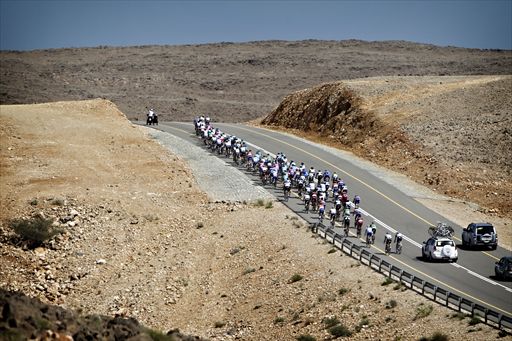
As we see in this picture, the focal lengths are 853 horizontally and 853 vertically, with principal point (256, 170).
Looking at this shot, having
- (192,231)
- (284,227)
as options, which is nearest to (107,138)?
(192,231)

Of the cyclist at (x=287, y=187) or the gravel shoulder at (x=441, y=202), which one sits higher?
the cyclist at (x=287, y=187)

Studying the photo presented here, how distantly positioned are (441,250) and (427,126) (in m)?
30.5

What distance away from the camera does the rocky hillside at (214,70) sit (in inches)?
4769

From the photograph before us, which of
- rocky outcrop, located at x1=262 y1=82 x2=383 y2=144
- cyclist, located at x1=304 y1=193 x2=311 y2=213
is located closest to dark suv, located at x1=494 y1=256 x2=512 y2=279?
cyclist, located at x1=304 y1=193 x2=311 y2=213

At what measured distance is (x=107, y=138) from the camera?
202ft

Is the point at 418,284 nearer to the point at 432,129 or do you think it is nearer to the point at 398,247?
the point at 398,247

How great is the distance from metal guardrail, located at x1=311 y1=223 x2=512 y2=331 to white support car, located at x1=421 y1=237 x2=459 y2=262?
8.01 ft

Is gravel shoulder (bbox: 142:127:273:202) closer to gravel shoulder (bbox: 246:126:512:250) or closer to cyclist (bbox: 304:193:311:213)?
cyclist (bbox: 304:193:311:213)

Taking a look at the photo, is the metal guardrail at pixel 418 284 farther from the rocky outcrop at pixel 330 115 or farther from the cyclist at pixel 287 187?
the rocky outcrop at pixel 330 115

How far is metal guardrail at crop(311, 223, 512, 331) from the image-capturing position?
28.0 metres

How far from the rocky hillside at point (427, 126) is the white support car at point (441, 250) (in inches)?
552

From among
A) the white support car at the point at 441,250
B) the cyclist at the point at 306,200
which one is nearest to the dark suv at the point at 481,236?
the white support car at the point at 441,250

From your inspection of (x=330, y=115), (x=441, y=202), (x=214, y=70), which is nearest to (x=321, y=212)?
(x=441, y=202)

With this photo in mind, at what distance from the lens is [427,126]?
6656cm
